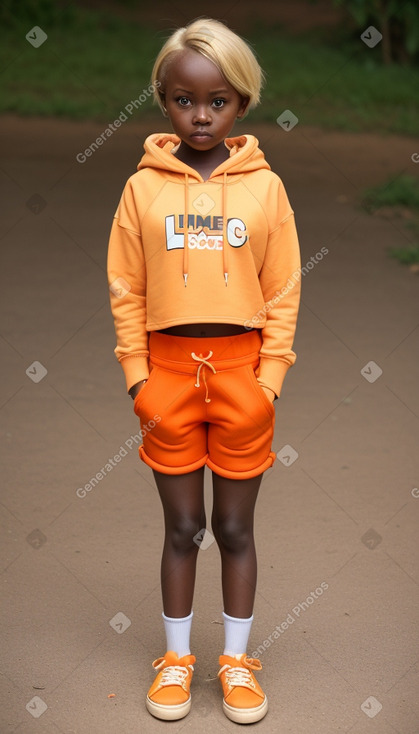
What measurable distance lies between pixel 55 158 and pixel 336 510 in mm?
5682

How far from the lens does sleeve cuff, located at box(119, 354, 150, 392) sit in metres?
2.58

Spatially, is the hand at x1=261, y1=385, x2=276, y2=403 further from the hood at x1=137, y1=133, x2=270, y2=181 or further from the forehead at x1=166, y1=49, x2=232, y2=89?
the forehead at x1=166, y1=49, x2=232, y2=89

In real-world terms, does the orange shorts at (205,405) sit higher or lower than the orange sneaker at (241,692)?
higher

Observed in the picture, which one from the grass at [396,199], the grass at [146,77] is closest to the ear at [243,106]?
the grass at [396,199]

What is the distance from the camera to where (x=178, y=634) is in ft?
8.80

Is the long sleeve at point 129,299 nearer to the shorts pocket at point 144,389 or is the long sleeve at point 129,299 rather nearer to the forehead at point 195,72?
the shorts pocket at point 144,389

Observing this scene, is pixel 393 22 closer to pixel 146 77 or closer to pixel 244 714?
pixel 146 77

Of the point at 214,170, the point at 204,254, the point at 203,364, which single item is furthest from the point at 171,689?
the point at 214,170

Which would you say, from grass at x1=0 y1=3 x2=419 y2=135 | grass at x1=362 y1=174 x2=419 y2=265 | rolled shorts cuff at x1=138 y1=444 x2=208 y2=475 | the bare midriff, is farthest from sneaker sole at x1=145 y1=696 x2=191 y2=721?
grass at x1=0 y1=3 x2=419 y2=135

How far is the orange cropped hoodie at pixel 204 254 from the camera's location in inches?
96.2

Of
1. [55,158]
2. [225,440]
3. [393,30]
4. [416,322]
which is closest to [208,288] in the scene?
[225,440]

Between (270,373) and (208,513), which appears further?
(208,513)

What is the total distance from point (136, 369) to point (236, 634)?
75cm

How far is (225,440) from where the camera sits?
8.34 ft
